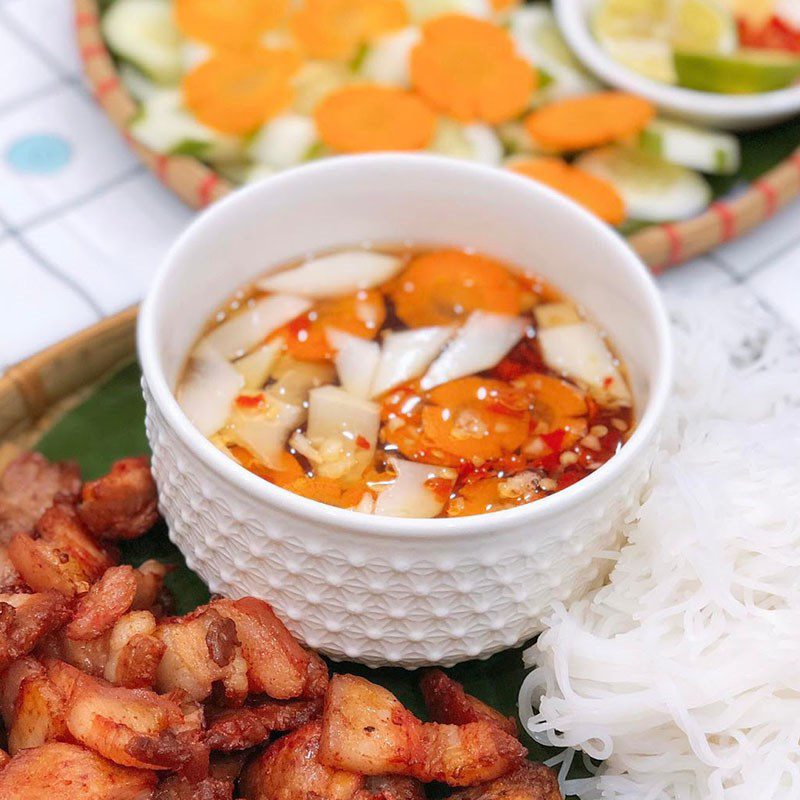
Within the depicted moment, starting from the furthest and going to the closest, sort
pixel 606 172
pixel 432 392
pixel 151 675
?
pixel 606 172
pixel 432 392
pixel 151 675

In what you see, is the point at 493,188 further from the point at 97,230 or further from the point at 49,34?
the point at 49,34

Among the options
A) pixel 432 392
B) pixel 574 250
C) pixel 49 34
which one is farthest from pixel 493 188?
pixel 49 34

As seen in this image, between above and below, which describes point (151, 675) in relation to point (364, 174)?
below

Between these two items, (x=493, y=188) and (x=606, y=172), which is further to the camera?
(x=606, y=172)

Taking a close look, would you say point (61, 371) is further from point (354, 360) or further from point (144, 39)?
point (144, 39)

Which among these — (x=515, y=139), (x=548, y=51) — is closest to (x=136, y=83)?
(x=515, y=139)

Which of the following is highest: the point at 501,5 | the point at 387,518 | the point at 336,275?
the point at 387,518

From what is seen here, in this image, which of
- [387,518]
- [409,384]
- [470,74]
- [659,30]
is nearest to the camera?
[387,518]

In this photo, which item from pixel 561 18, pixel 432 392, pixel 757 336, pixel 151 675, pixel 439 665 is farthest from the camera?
pixel 561 18
